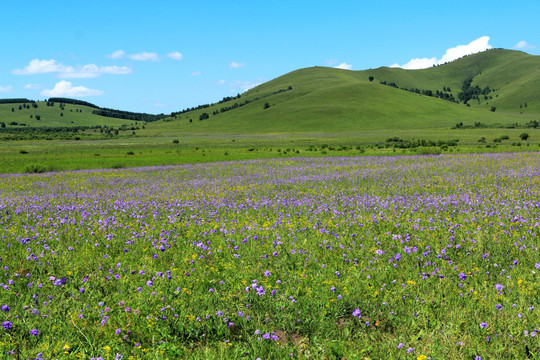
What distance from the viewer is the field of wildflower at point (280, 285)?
4.27 meters

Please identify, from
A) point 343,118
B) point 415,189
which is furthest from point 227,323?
point 343,118

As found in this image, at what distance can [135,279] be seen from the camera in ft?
20.2

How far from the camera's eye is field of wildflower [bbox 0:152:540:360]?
427 centimetres

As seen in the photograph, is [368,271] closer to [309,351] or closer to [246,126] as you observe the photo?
[309,351]

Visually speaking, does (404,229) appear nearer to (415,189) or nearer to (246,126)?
(415,189)

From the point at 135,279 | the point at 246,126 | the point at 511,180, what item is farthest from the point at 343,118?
the point at 135,279

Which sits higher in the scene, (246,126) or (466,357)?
(246,126)

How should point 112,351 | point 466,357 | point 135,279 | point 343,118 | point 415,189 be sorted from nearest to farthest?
point 466,357 → point 112,351 → point 135,279 → point 415,189 → point 343,118

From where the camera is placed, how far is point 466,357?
3.93 metres

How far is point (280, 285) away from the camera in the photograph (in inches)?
231

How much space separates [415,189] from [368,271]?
31.6 feet

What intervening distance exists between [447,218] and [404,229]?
141 centimetres

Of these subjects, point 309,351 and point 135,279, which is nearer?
point 309,351

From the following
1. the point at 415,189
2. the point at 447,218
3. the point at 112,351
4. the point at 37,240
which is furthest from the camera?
the point at 415,189
